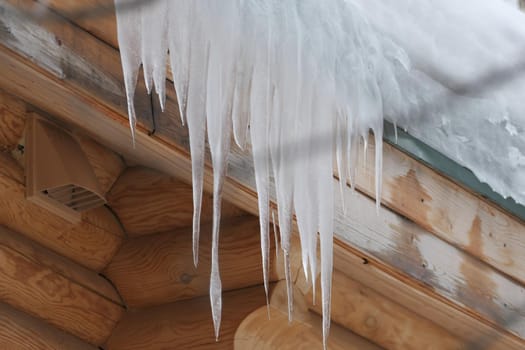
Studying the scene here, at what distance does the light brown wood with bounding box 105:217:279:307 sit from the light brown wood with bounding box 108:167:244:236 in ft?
0.07

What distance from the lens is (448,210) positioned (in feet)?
6.06

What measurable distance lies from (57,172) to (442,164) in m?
0.64

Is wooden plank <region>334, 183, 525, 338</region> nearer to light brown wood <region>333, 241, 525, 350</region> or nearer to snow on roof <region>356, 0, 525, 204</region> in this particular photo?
light brown wood <region>333, 241, 525, 350</region>

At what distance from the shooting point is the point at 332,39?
1549mm

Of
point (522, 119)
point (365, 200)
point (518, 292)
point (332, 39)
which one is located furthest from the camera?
point (518, 292)

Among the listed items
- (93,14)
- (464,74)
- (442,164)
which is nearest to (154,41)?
(93,14)

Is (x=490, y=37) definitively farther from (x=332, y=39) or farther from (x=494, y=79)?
(x=332, y=39)

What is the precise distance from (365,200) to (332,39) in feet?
1.13

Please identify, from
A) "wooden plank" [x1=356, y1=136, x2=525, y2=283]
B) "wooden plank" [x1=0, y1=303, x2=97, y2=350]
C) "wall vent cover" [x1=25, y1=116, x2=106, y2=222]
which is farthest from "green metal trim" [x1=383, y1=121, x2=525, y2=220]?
"wooden plank" [x1=0, y1=303, x2=97, y2=350]

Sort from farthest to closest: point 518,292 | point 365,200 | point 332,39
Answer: point 518,292
point 365,200
point 332,39

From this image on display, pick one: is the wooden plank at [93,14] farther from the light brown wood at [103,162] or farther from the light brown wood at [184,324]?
the light brown wood at [184,324]

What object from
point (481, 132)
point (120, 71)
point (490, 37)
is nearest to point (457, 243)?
point (481, 132)

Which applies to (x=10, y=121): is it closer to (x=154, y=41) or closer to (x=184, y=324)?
(x=184, y=324)

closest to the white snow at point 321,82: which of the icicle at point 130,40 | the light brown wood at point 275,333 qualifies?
the icicle at point 130,40
